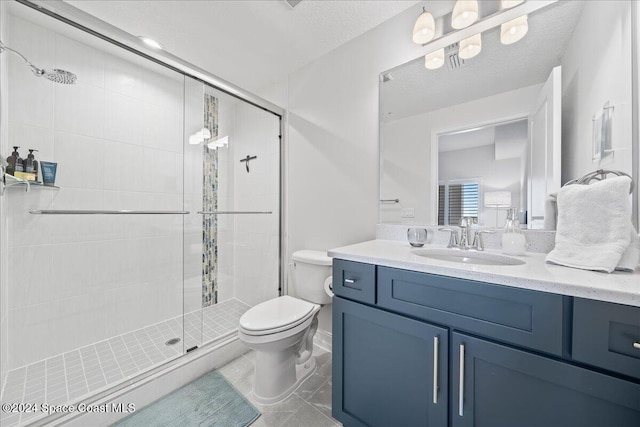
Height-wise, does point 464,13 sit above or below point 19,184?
above

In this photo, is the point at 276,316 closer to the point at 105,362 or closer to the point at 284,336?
the point at 284,336

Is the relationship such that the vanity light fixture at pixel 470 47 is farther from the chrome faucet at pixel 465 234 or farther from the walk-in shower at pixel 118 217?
the walk-in shower at pixel 118 217

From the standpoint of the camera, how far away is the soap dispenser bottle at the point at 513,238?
108cm

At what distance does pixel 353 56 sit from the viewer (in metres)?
1.81

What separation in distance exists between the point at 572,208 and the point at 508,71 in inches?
31.5

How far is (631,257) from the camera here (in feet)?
2.52

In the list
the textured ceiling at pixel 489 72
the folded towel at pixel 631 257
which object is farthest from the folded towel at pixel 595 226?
the textured ceiling at pixel 489 72

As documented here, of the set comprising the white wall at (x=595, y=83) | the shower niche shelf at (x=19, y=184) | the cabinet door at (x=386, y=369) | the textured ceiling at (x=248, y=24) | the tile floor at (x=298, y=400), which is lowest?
the tile floor at (x=298, y=400)

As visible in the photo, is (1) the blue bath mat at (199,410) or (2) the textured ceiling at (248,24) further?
(2) the textured ceiling at (248,24)

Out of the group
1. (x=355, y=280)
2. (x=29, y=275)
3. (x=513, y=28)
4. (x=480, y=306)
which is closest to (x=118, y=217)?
(x=29, y=275)

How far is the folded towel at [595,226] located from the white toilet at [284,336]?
3.94 feet

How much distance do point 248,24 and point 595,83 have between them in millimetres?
1943

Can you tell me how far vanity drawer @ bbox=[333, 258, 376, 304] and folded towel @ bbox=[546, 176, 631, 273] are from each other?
2.19 feet

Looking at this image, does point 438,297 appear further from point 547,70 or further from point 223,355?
point 223,355
